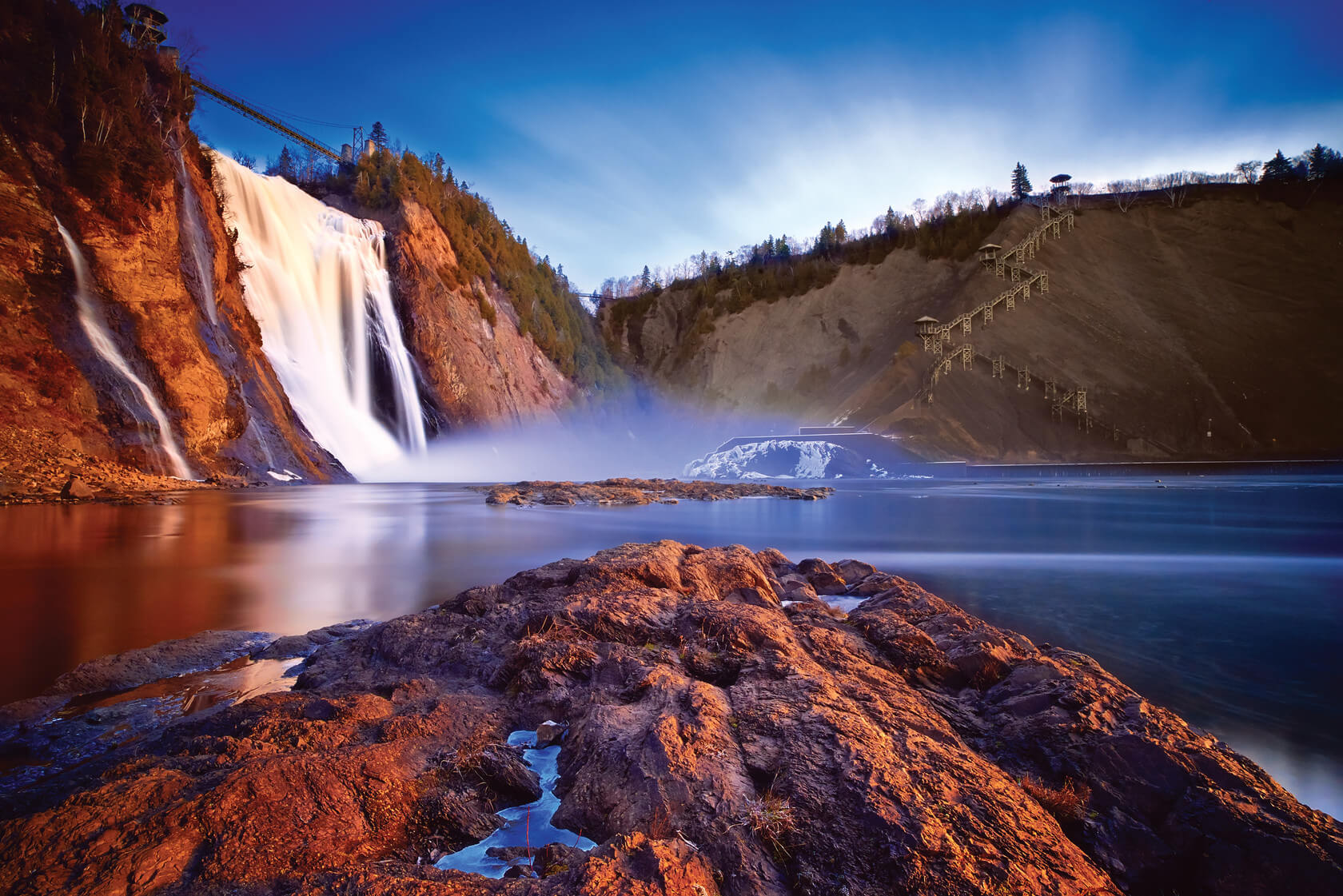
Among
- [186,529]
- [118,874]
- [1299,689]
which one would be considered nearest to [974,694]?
[1299,689]

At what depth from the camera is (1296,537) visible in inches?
588

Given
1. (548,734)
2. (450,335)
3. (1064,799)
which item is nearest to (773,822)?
(1064,799)

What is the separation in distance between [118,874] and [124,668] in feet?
12.8

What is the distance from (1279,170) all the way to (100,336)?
262 feet

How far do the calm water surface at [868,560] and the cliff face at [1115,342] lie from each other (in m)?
21.5

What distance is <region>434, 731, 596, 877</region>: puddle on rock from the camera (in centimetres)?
265

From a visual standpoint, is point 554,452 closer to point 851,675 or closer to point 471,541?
point 471,541

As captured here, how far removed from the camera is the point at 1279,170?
54281 millimetres

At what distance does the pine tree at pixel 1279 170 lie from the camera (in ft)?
177

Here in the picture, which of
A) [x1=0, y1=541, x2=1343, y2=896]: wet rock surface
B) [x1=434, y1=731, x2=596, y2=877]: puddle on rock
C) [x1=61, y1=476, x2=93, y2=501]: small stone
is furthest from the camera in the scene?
[x1=61, y1=476, x2=93, y2=501]: small stone

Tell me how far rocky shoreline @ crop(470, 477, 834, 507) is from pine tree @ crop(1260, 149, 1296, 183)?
5592 centimetres

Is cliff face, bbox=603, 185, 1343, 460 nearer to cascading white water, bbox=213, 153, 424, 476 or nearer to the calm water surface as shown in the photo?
the calm water surface

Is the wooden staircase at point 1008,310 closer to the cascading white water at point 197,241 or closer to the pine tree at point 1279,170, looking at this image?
the pine tree at point 1279,170

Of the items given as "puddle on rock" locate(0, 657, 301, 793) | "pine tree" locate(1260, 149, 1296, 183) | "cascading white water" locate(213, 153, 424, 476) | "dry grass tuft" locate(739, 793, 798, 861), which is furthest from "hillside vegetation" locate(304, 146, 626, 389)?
"pine tree" locate(1260, 149, 1296, 183)
